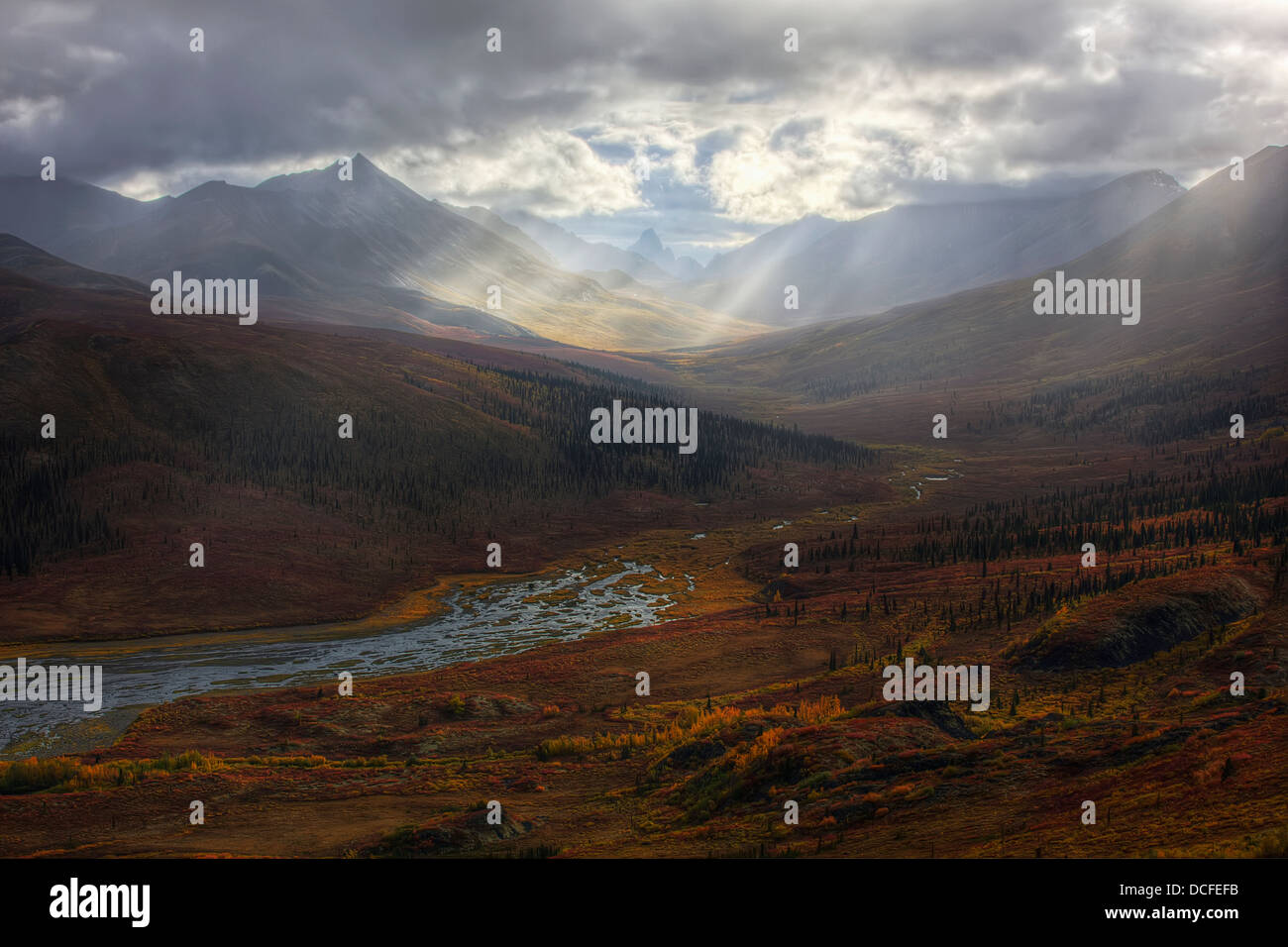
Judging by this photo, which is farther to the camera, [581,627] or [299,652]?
[581,627]

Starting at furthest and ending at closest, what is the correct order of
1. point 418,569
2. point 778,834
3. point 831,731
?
1. point 418,569
2. point 831,731
3. point 778,834

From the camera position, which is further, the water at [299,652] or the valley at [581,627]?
the water at [299,652]

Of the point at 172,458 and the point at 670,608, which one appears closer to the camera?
the point at 670,608

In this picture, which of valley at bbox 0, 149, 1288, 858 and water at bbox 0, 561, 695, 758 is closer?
valley at bbox 0, 149, 1288, 858

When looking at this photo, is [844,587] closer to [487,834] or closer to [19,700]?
[487,834]

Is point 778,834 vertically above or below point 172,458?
below

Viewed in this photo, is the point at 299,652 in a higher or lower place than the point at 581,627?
lower
